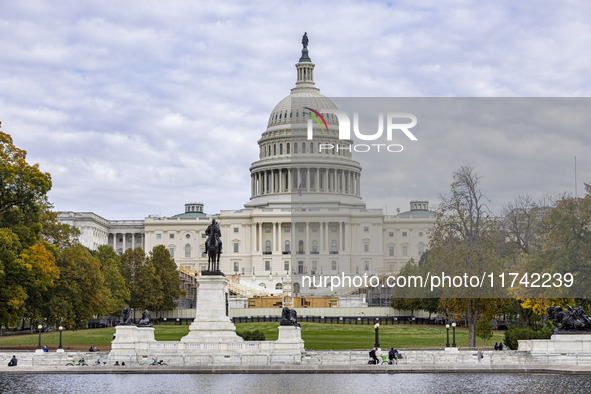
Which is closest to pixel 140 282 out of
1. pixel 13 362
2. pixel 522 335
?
pixel 522 335

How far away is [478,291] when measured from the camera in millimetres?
59844

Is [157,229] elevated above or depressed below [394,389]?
above

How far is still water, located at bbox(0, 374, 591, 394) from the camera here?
35.7 m

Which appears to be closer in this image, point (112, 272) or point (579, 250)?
point (579, 250)

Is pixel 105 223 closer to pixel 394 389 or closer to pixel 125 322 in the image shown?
pixel 125 322

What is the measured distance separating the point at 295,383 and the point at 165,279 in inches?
2751

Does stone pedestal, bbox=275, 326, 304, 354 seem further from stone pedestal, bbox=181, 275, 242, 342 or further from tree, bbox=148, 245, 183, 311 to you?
tree, bbox=148, 245, 183, 311

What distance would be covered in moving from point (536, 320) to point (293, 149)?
10699cm

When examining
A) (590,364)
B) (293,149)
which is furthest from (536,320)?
(293,149)

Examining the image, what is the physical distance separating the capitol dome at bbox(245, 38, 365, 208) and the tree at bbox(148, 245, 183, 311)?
60006 millimetres

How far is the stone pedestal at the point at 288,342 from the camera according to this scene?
49844 mm

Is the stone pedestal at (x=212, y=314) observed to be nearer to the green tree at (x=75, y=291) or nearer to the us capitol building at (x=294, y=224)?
the green tree at (x=75, y=291)

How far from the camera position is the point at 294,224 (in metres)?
159

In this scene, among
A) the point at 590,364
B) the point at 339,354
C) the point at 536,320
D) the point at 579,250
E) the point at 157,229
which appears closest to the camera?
the point at 590,364
